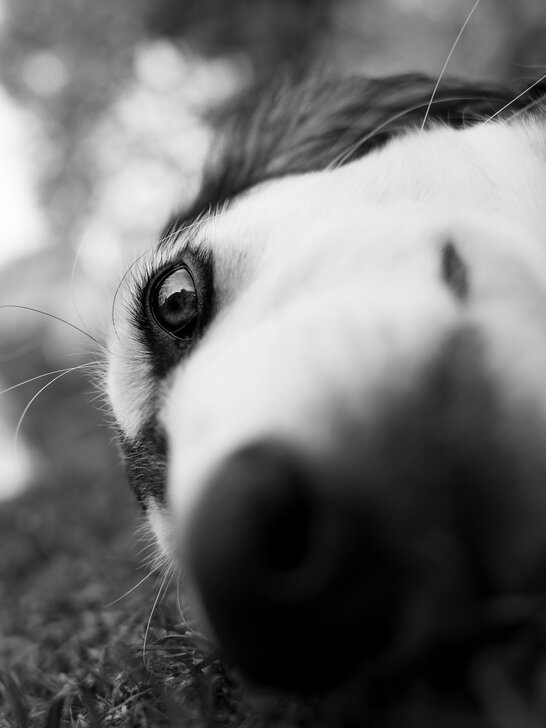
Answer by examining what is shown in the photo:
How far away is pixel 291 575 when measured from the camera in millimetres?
890

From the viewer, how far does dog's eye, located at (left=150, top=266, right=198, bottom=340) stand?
5.90ft

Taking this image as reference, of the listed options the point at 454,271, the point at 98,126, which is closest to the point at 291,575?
the point at 454,271

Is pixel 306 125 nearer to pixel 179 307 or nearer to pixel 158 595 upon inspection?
pixel 179 307

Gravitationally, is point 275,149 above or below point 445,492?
above

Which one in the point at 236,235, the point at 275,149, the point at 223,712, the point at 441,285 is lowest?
the point at 223,712

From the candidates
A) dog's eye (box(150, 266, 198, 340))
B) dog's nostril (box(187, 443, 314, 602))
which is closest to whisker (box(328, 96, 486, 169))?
dog's eye (box(150, 266, 198, 340))

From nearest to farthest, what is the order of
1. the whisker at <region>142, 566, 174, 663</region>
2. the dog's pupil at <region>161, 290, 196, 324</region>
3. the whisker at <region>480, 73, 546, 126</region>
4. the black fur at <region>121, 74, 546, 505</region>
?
the whisker at <region>142, 566, 174, 663</region>, the dog's pupil at <region>161, 290, 196, 324</region>, the whisker at <region>480, 73, 546, 126</region>, the black fur at <region>121, 74, 546, 505</region>

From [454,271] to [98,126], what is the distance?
41.9ft

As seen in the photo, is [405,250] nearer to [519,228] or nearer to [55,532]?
[519,228]

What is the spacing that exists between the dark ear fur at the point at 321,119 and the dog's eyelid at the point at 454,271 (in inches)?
36.5

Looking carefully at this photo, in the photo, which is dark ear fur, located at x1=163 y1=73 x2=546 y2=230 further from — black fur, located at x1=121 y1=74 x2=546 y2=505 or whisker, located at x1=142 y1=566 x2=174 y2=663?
whisker, located at x1=142 y1=566 x2=174 y2=663

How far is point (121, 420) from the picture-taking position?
6.53 ft

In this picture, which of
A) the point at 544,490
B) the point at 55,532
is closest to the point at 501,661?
the point at 544,490

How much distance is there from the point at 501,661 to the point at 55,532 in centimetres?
377
